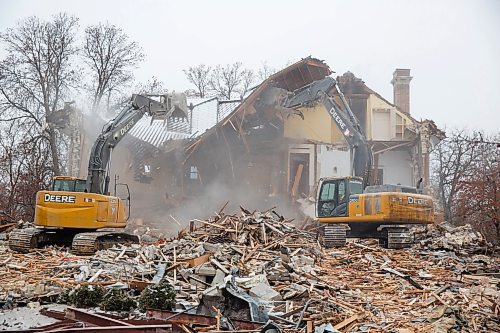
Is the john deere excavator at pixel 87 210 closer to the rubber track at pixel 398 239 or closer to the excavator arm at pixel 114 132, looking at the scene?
the excavator arm at pixel 114 132

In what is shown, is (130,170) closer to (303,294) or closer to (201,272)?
(201,272)

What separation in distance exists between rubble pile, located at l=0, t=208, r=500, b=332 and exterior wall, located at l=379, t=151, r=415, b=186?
477 inches

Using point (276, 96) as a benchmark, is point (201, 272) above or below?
below

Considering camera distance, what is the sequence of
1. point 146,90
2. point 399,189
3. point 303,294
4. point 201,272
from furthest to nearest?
point 146,90 < point 399,189 < point 201,272 < point 303,294

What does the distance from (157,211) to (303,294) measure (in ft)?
61.8

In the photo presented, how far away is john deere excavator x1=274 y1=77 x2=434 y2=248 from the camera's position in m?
14.4

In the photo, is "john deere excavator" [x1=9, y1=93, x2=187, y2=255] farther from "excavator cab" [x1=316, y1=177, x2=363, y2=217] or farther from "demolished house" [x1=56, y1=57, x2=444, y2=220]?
"demolished house" [x1=56, y1=57, x2=444, y2=220]

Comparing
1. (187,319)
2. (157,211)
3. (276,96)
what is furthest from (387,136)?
(187,319)

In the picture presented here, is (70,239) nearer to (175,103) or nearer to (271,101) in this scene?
(175,103)

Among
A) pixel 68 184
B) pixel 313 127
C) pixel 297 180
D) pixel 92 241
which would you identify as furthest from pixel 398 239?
pixel 313 127

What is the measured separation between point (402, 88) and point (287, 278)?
2405cm

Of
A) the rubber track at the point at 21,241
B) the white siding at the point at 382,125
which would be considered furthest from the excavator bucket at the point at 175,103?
the white siding at the point at 382,125

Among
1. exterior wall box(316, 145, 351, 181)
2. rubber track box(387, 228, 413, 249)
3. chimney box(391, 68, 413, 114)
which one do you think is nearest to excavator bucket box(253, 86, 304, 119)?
exterior wall box(316, 145, 351, 181)

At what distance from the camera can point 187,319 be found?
21.7 ft
